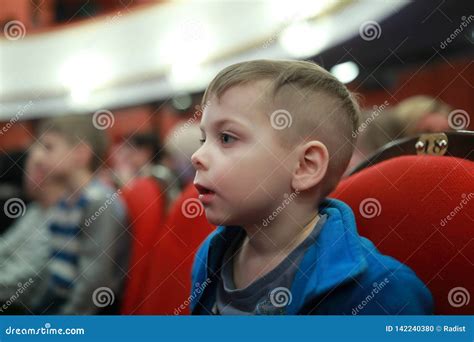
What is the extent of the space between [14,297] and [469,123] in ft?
3.11

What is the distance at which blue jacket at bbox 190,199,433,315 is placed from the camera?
81 cm

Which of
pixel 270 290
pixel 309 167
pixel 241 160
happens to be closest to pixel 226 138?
pixel 241 160

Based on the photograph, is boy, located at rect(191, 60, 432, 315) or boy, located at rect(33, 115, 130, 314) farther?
boy, located at rect(33, 115, 130, 314)

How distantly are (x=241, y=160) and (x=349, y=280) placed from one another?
0.82 feet

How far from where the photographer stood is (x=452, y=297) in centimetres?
85

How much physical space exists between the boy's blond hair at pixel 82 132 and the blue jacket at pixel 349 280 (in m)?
0.49

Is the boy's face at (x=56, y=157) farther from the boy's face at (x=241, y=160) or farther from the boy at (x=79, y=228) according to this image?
the boy's face at (x=241, y=160)

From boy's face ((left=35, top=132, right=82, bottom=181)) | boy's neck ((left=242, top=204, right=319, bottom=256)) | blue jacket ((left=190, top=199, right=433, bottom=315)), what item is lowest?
blue jacket ((left=190, top=199, right=433, bottom=315))

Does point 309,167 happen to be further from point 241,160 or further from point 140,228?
point 140,228

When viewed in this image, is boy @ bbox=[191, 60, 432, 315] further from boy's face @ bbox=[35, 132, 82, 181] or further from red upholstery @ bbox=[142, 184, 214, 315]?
boy's face @ bbox=[35, 132, 82, 181]

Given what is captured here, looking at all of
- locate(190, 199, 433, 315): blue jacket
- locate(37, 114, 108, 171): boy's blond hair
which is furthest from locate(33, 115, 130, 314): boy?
locate(190, 199, 433, 315): blue jacket

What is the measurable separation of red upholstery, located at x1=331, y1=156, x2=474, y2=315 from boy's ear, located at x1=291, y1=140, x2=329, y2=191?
0.10 metres

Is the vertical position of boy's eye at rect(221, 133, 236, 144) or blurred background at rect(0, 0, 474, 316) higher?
blurred background at rect(0, 0, 474, 316)

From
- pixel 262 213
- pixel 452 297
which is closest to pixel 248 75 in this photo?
pixel 262 213
